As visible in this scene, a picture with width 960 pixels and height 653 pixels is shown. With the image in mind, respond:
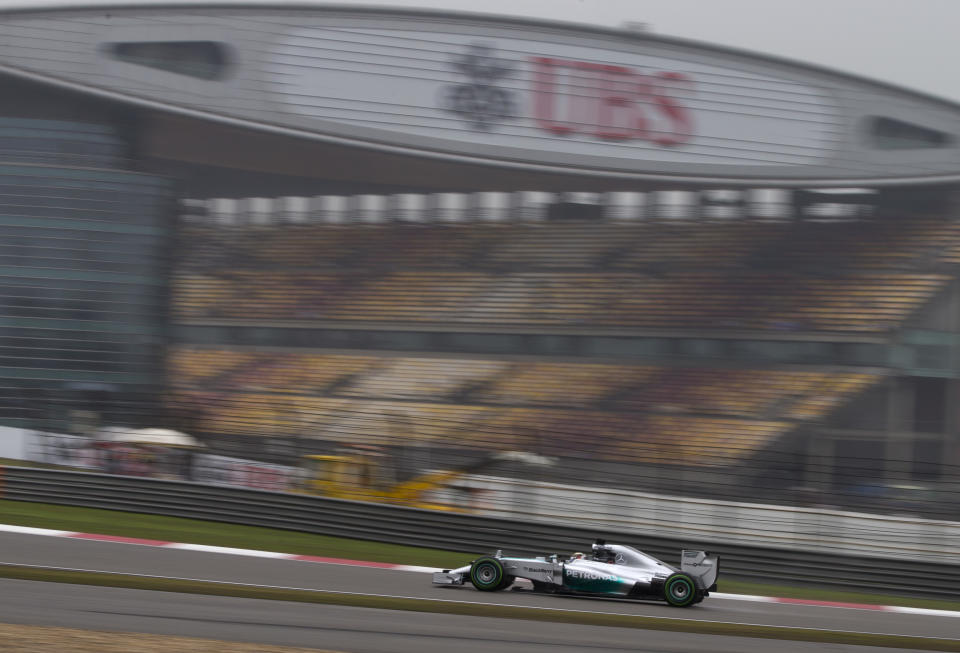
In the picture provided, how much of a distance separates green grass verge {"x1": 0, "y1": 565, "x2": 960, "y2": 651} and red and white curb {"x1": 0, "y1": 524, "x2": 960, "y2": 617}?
2574 millimetres

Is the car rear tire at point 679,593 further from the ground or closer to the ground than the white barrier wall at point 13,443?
further from the ground

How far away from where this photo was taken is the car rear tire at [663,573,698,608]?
1067 centimetres

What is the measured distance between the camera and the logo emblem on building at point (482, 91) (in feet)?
106

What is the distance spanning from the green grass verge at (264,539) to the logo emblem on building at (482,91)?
66.1ft

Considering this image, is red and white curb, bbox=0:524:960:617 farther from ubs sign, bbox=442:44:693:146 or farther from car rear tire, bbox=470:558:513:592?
ubs sign, bbox=442:44:693:146

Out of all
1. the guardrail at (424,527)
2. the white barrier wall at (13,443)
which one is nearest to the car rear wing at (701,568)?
the guardrail at (424,527)

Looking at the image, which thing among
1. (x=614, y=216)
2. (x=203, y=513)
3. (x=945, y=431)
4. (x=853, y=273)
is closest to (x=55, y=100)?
(x=614, y=216)

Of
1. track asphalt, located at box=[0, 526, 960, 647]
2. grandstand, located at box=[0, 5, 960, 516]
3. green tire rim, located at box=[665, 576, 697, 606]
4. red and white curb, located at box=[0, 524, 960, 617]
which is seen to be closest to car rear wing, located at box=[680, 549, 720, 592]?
green tire rim, located at box=[665, 576, 697, 606]

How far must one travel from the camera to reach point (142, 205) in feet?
101

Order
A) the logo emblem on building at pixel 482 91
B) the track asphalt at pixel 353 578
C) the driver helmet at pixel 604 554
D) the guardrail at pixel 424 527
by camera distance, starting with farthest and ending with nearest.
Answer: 1. the logo emblem on building at pixel 482 91
2. the guardrail at pixel 424 527
3. the driver helmet at pixel 604 554
4. the track asphalt at pixel 353 578

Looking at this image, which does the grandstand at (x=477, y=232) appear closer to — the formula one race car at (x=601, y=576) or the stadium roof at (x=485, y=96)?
the stadium roof at (x=485, y=96)

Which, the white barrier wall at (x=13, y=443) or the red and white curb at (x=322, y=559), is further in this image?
the white barrier wall at (x=13, y=443)

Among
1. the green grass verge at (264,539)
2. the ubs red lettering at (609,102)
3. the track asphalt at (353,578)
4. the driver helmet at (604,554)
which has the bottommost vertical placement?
the green grass verge at (264,539)

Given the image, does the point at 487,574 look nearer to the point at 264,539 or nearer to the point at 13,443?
the point at 264,539
